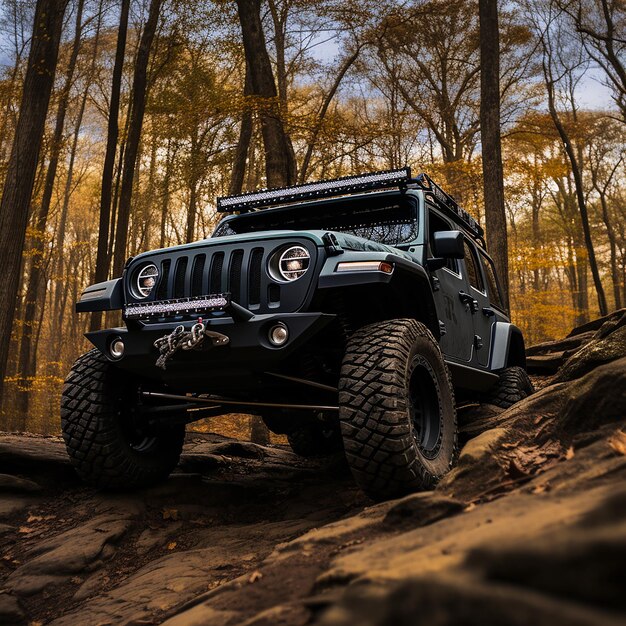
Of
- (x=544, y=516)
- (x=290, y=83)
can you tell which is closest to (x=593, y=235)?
(x=290, y=83)

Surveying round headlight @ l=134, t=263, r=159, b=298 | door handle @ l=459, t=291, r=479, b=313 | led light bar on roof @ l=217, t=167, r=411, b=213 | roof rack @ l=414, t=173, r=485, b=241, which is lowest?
round headlight @ l=134, t=263, r=159, b=298

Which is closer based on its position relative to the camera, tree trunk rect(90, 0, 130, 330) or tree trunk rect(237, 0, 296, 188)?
tree trunk rect(237, 0, 296, 188)

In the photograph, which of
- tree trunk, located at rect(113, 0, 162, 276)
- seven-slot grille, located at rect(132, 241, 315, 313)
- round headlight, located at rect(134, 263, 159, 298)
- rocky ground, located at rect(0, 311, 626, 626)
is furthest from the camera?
tree trunk, located at rect(113, 0, 162, 276)

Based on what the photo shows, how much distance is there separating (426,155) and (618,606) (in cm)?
2023

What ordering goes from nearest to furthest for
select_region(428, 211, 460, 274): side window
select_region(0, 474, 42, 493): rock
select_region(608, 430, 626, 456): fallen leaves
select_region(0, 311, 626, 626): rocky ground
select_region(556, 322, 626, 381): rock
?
select_region(0, 311, 626, 626): rocky ground → select_region(608, 430, 626, 456): fallen leaves → select_region(556, 322, 626, 381): rock → select_region(0, 474, 42, 493): rock → select_region(428, 211, 460, 274): side window

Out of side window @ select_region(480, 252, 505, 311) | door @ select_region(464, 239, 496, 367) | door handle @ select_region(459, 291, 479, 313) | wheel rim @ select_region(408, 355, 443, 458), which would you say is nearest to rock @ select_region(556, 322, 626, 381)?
wheel rim @ select_region(408, 355, 443, 458)

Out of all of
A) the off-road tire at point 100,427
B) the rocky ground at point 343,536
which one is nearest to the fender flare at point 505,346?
the rocky ground at point 343,536

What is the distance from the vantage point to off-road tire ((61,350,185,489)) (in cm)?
430

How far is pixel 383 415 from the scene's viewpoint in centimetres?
331

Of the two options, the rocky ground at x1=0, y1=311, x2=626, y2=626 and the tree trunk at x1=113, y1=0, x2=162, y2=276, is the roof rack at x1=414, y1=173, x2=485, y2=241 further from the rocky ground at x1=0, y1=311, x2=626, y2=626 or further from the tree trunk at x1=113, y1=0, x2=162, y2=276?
the tree trunk at x1=113, y1=0, x2=162, y2=276

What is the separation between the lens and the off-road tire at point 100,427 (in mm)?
4297

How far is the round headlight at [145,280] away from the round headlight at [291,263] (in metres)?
0.97

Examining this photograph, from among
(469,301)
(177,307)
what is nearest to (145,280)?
(177,307)

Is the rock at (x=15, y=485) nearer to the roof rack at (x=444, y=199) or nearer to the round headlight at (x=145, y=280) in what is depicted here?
the round headlight at (x=145, y=280)
